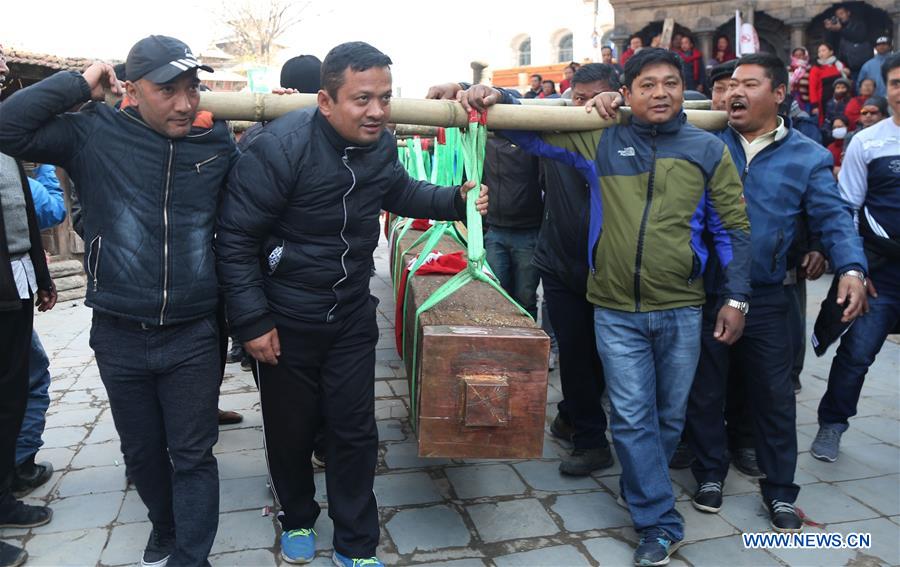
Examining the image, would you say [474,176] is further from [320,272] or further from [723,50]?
[723,50]

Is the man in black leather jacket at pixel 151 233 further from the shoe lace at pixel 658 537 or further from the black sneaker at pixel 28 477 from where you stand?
the shoe lace at pixel 658 537

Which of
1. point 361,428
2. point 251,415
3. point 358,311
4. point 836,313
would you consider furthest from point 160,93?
point 836,313

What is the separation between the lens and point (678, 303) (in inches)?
122

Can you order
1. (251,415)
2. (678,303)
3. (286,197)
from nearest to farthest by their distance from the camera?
(286,197), (678,303), (251,415)

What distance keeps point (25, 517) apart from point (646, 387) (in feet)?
9.34

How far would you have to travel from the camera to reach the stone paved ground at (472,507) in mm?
3156

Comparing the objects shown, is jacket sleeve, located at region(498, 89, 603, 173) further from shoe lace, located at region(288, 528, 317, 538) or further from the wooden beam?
shoe lace, located at region(288, 528, 317, 538)

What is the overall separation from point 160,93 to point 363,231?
0.87 meters

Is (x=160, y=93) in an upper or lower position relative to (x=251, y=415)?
upper

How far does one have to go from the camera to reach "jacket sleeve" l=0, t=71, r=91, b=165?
2434mm

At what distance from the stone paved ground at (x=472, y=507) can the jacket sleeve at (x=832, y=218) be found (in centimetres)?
123

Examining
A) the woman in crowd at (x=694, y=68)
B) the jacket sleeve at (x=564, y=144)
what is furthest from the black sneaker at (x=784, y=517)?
the woman in crowd at (x=694, y=68)

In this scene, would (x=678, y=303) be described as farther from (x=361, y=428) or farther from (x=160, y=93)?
(x=160, y=93)

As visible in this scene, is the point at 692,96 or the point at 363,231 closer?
the point at 363,231
